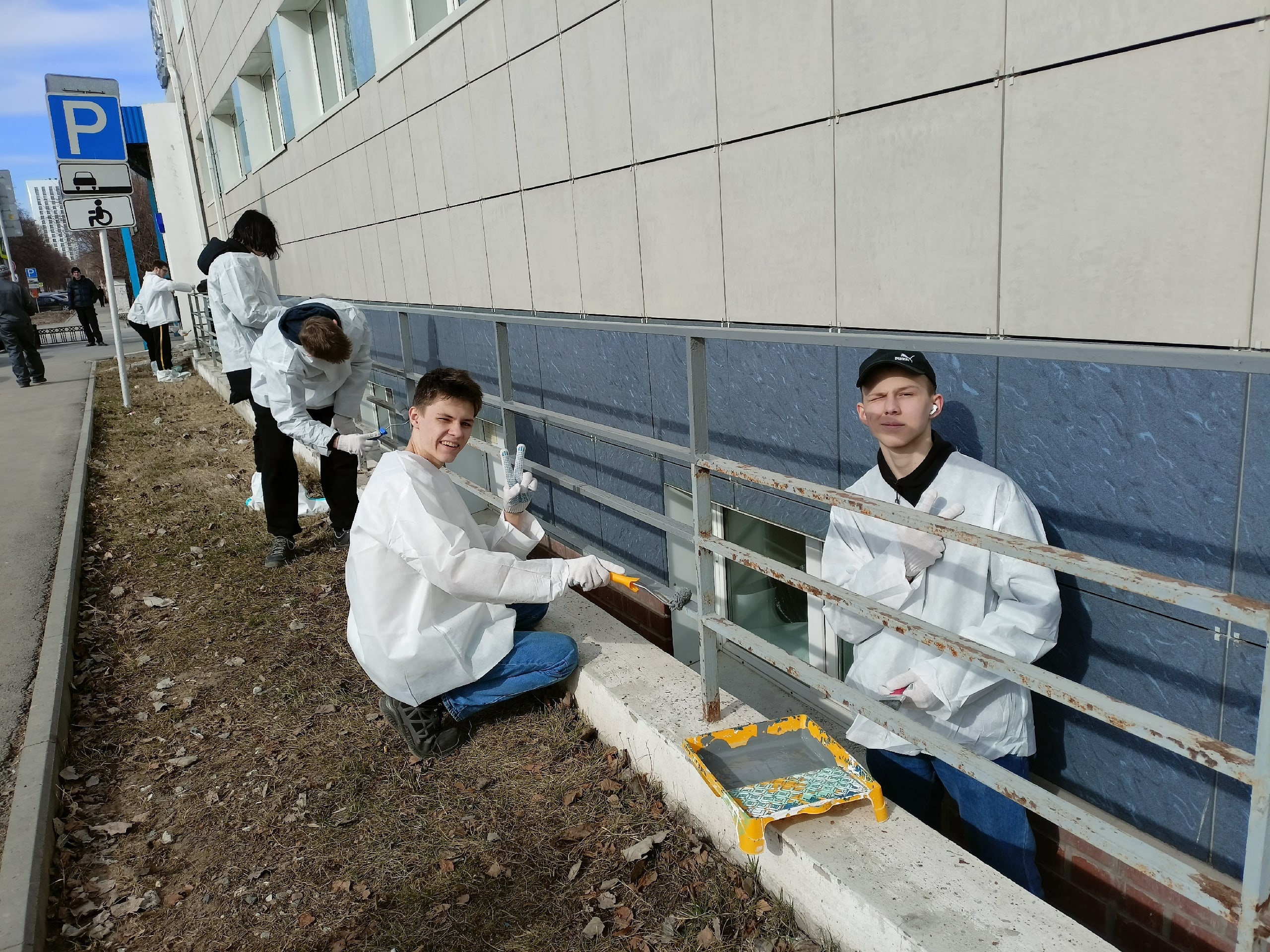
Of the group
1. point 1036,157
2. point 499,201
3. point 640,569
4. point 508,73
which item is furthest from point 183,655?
point 1036,157

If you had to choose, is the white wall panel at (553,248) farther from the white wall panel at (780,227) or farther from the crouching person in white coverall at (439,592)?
the crouching person in white coverall at (439,592)

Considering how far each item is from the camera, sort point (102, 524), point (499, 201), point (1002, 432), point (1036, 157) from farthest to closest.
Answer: point (102, 524)
point (499, 201)
point (1002, 432)
point (1036, 157)

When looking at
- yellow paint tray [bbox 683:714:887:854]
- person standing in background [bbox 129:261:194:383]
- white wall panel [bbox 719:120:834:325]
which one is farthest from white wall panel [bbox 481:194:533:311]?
person standing in background [bbox 129:261:194:383]

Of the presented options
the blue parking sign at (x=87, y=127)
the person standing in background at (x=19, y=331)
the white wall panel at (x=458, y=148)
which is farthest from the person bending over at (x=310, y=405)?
the person standing in background at (x=19, y=331)

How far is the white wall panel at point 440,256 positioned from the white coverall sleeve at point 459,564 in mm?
4326

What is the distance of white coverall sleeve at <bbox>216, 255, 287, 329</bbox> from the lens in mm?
6477

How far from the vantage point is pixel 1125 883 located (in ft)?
9.17

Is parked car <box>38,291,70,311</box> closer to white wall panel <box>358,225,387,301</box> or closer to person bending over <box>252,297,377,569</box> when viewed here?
white wall panel <box>358,225,387,301</box>

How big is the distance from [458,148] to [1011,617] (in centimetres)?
545

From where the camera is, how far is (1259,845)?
59.7 inches

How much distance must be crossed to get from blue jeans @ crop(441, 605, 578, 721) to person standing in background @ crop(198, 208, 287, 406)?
3.77 metres

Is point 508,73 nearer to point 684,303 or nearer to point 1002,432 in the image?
point 684,303

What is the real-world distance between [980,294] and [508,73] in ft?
12.8

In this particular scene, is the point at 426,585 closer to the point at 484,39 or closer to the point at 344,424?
the point at 344,424
